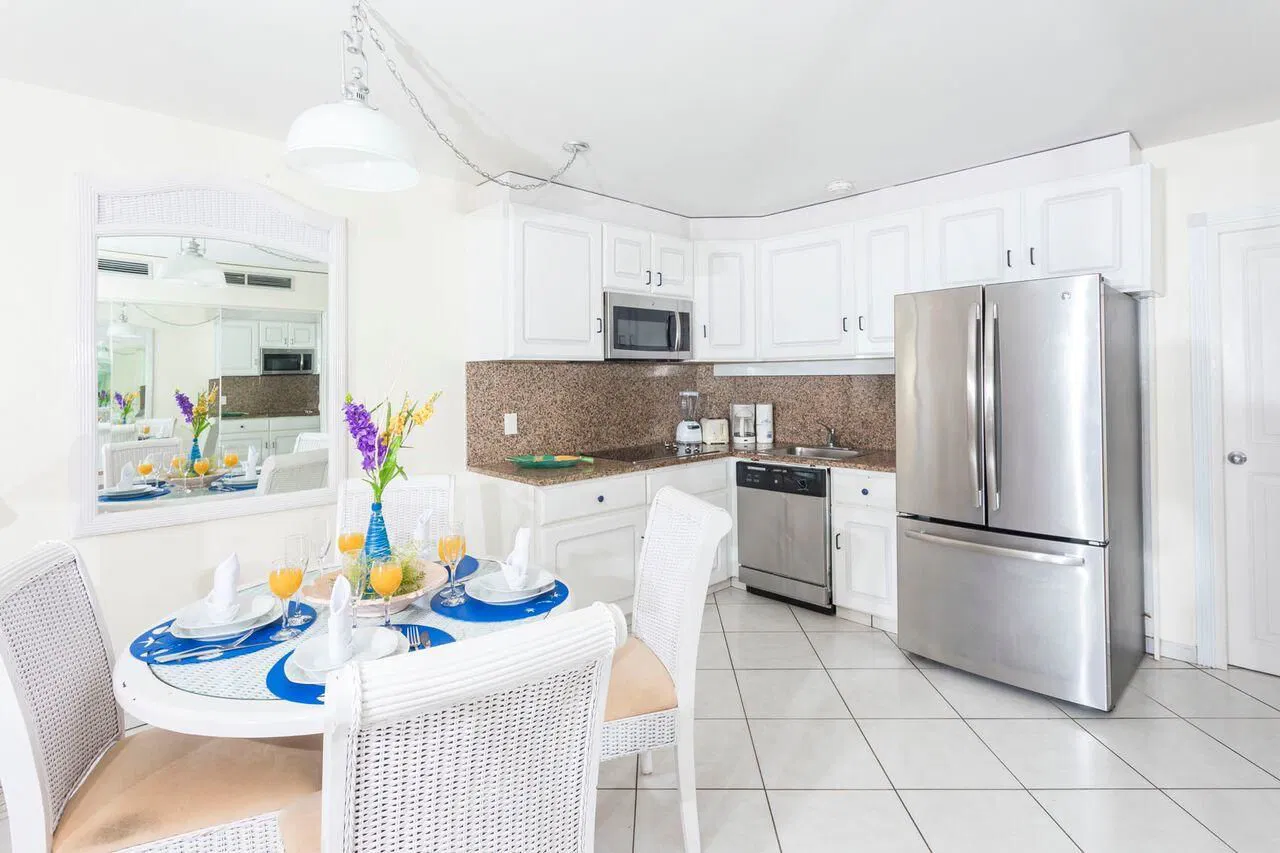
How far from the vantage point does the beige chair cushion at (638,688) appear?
1.74 metres

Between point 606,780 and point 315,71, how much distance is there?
260cm

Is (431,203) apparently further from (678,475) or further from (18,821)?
(18,821)

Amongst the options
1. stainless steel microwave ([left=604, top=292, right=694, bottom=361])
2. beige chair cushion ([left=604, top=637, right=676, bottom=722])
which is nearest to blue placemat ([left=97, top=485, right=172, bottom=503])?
beige chair cushion ([left=604, top=637, right=676, bottom=722])


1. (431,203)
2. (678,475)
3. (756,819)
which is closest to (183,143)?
(431,203)

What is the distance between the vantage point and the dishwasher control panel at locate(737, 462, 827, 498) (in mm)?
3568

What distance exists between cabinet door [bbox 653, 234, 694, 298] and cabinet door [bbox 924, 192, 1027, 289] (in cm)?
138

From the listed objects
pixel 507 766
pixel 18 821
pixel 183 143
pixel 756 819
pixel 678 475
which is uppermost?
pixel 183 143

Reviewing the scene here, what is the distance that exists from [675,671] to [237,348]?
7.34 ft

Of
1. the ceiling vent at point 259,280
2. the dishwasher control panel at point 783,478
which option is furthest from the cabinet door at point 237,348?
the dishwasher control panel at point 783,478

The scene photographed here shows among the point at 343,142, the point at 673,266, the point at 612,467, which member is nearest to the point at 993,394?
the point at 612,467

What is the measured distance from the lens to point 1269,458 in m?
2.81

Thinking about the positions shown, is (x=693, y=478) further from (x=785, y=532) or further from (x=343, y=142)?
(x=343, y=142)

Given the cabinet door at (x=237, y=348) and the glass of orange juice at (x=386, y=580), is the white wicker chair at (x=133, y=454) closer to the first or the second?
the cabinet door at (x=237, y=348)

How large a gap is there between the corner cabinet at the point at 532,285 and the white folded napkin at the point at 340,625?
1984 millimetres
